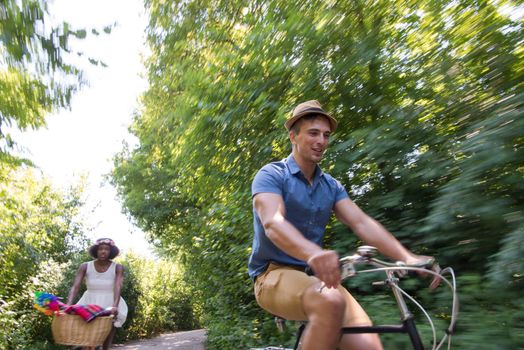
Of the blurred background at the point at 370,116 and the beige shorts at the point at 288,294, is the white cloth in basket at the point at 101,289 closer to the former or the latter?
the blurred background at the point at 370,116

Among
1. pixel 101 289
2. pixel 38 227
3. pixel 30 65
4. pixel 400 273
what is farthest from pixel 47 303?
pixel 38 227

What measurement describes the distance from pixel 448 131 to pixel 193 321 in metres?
22.3

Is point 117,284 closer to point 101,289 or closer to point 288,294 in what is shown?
point 101,289

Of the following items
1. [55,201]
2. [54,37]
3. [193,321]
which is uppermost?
[55,201]

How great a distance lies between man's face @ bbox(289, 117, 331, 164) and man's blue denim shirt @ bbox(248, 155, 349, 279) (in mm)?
109

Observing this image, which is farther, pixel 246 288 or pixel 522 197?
pixel 246 288

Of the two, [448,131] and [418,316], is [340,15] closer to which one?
[448,131]

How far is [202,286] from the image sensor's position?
11.1m

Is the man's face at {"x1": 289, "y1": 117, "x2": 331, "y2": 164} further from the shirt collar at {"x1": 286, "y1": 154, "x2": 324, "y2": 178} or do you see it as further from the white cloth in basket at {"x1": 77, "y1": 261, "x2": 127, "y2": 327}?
the white cloth in basket at {"x1": 77, "y1": 261, "x2": 127, "y2": 327}

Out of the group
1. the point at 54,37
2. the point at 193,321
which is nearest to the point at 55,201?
the point at 193,321

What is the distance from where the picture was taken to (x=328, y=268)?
6.51 feet

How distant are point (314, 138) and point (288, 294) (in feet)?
2.96

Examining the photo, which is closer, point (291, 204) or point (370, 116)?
point (291, 204)

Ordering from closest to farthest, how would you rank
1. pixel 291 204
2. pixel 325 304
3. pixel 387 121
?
1. pixel 325 304
2. pixel 291 204
3. pixel 387 121
